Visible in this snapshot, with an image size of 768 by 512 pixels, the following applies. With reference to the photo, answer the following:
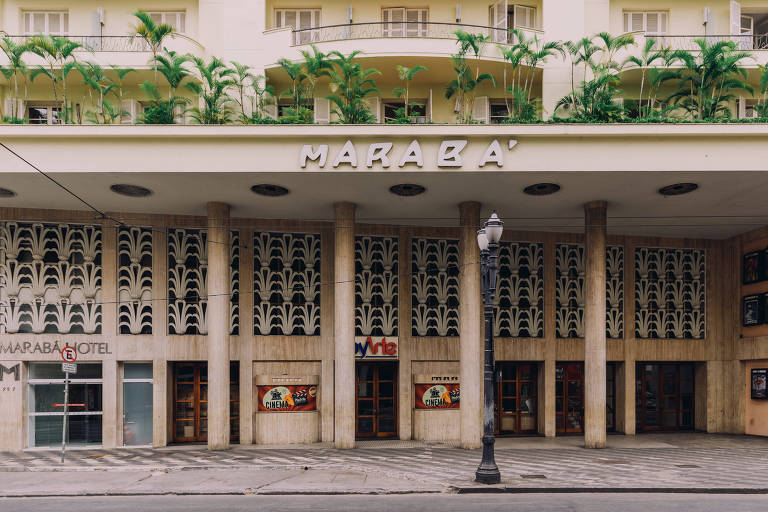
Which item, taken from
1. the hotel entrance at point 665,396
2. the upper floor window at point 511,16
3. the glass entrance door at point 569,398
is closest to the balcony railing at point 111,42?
the upper floor window at point 511,16

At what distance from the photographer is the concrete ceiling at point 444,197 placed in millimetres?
17453

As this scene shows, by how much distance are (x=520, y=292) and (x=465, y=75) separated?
842 cm

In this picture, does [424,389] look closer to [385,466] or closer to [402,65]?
[385,466]

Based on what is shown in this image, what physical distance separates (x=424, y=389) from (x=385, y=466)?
555 cm

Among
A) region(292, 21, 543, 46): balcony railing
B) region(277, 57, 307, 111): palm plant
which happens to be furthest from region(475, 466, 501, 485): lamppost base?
region(292, 21, 543, 46): balcony railing

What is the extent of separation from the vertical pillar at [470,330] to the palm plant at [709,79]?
729cm

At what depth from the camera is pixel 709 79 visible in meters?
18.5

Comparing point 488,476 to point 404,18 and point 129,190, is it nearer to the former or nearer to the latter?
point 129,190

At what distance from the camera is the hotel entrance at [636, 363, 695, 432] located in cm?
2386

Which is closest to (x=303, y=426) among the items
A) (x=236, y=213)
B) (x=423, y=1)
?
(x=236, y=213)

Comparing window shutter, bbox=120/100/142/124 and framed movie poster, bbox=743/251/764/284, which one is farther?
framed movie poster, bbox=743/251/764/284

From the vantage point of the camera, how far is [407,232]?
22.2m

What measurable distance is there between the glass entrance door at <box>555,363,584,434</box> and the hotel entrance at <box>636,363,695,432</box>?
2.45m

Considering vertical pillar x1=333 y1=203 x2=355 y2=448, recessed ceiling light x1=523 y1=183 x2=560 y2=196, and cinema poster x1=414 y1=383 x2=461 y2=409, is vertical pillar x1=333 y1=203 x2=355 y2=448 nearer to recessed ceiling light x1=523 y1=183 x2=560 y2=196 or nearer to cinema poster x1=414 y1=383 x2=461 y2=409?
cinema poster x1=414 y1=383 x2=461 y2=409
